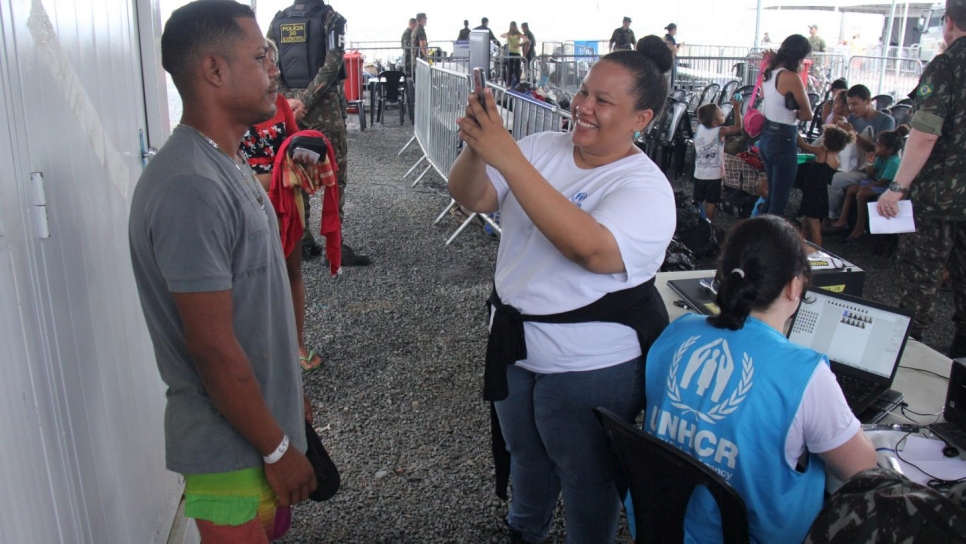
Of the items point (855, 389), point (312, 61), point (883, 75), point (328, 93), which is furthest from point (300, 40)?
point (883, 75)

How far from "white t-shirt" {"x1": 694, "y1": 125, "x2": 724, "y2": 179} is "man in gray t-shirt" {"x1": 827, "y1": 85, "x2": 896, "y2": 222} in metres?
1.09

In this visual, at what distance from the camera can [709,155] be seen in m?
6.87

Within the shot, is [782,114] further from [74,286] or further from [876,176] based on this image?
[74,286]

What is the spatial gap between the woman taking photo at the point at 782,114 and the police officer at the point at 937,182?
87.0 inches

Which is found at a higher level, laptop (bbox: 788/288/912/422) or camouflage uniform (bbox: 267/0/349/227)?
camouflage uniform (bbox: 267/0/349/227)

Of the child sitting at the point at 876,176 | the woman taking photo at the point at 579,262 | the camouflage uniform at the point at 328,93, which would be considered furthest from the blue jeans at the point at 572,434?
the child sitting at the point at 876,176

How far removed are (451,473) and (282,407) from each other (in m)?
1.64

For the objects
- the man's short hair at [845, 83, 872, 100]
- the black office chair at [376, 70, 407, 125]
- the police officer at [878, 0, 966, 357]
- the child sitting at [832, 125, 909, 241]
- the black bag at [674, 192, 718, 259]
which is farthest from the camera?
the black office chair at [376, 70, 407, 125]

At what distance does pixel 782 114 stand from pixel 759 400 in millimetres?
4989

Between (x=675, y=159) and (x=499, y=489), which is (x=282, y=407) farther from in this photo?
(x=675, y=159)

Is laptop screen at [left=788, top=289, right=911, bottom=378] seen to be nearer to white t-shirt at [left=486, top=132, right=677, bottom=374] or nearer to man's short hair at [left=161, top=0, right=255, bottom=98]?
white t-shirt at [left=486, top=132, right=677, bottom=374]

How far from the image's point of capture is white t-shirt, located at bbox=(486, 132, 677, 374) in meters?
1.68

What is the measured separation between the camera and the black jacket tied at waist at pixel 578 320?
179 centimetres

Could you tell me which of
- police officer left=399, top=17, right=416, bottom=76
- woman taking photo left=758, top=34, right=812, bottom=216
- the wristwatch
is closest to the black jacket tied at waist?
the wristwatch
